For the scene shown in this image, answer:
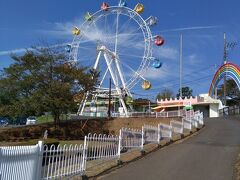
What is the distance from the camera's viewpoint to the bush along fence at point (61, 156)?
28.0 ft

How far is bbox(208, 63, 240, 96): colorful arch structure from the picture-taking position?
6297 cm

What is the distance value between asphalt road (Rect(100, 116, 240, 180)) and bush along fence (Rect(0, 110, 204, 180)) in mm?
779

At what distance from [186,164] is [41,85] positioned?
27523 mm

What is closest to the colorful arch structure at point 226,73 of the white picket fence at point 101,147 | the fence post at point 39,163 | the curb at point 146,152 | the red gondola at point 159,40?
the red gondola at point 159,40

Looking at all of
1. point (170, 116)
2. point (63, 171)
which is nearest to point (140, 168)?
point (63, 171)

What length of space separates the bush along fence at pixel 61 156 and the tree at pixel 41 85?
21.8 metres

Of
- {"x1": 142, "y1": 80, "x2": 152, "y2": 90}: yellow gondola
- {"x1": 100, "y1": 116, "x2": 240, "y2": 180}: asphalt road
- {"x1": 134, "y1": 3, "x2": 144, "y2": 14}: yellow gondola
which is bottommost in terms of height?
{"x1": 100, "y1": 116, "x2": 240, "y2": 180}: asphalt road

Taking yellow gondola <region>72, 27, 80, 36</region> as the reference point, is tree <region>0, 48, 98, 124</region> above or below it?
below

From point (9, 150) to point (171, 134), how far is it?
1630 centimetres

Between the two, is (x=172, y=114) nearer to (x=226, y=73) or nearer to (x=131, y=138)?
(x=226, y=73)

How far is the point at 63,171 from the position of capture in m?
11.2

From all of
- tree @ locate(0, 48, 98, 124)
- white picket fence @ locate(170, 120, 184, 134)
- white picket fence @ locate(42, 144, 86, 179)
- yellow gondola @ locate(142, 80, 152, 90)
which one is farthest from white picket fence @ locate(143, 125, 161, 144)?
yellow gondola @ locate(142, 80, 152, 90)

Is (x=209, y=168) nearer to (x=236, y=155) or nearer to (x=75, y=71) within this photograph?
(x=236, y=155)

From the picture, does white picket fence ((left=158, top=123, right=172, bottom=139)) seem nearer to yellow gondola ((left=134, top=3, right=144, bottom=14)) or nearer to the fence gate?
the fence gate
